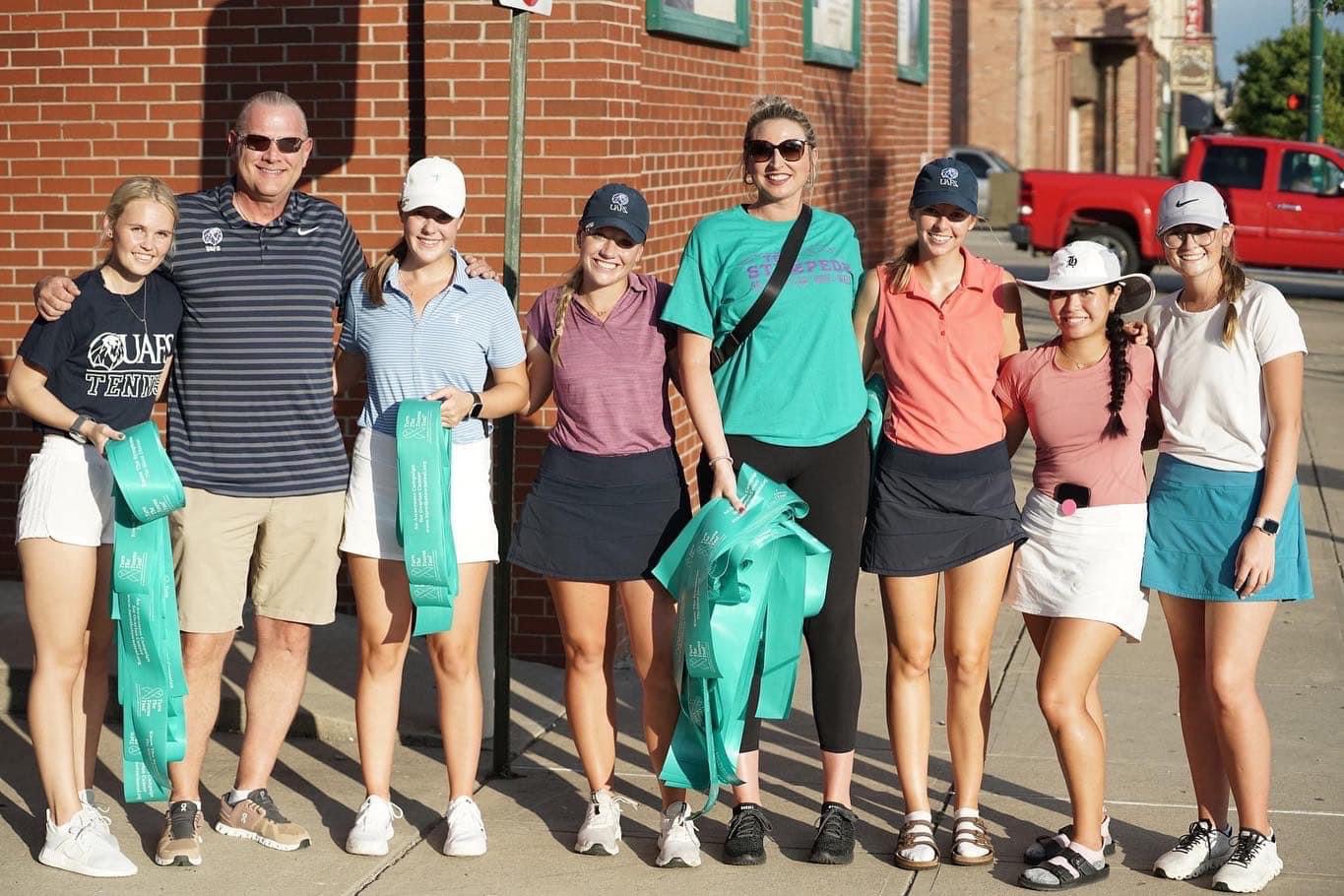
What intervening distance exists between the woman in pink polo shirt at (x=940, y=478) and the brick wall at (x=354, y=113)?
2.23 m

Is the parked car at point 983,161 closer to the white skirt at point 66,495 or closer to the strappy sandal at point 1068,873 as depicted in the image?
the strappy sandal at point 1068,873

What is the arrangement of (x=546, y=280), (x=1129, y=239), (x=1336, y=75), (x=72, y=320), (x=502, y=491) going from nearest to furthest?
(x=72, y=320), (x=502, y=491), (x=546, y=280), (x=1129, y=239), (x=1336, y=75)

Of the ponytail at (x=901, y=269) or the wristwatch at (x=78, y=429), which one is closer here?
the wristwatch at (x=78, y=429)

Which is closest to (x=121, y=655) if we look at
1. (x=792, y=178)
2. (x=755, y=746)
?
(x=755, y=746)

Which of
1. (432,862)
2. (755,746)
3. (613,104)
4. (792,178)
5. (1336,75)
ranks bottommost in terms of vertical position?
(432,862)

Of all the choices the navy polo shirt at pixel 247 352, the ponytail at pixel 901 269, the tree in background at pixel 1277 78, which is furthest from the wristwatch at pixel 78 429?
the tree in background at pixel 1277 78

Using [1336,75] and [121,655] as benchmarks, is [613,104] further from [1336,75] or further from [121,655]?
[1336,75]

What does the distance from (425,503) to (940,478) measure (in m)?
1.39

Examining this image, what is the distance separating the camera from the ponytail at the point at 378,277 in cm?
494

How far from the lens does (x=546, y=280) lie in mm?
6883

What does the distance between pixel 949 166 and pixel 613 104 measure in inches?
89.4

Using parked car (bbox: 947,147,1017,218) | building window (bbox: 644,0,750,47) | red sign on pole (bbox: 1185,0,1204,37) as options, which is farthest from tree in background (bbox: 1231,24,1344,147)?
building window (bbox: 644,0,750,47)

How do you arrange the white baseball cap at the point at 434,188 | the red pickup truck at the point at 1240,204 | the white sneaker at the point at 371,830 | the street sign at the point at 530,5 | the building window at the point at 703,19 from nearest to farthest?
the white baseball cap at the point at 434,188
the white sneaker at the point at 371,830
the street sign at the point at 530,5
the building window at the point at 703,19
the red pickup truck at the point at 1240,204

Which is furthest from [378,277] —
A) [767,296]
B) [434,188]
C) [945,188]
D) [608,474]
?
[945,188]
